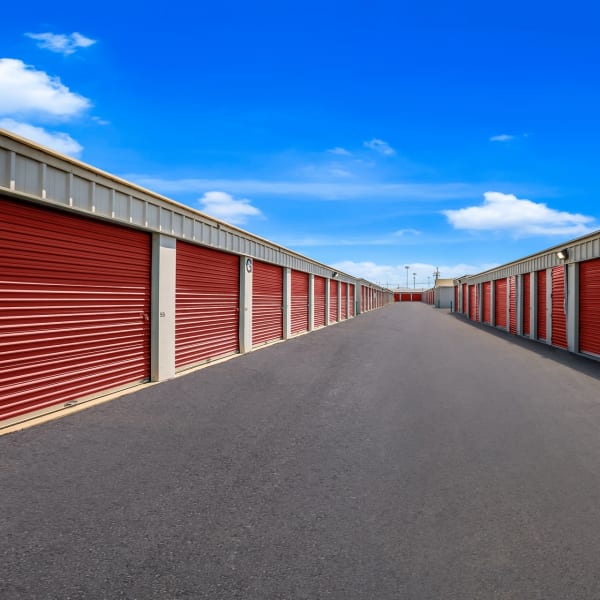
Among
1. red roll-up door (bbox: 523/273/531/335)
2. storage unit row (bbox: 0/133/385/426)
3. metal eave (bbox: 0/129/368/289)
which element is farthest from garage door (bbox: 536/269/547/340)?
metal eave (bbox: 0/129/368/289)

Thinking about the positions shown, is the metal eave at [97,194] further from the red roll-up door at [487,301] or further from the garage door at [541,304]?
the red roll-up door at [487,301]

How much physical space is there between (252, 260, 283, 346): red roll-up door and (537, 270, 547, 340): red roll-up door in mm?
11295

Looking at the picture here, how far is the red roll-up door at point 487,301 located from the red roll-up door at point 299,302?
13.9 metres

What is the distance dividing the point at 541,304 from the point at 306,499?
711 inches

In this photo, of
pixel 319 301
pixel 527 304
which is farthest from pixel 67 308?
pixel 527 304

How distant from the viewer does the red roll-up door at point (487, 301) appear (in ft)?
92.0

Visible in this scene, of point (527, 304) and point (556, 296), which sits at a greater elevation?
point (556, 296)

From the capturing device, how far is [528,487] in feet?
13.2

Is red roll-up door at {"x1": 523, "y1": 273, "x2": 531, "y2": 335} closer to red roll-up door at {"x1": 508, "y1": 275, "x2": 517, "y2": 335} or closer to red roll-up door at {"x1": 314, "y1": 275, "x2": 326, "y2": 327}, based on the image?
red roll-up door at {"x1": 508, "y1": 275, "x2": 517, "y2": 335}

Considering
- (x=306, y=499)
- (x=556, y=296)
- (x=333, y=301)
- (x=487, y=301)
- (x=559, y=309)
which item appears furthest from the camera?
(x=487, y=301)

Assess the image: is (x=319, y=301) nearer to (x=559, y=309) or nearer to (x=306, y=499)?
(x=559, y=309)

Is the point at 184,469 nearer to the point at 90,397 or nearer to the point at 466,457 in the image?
the point at 466,457

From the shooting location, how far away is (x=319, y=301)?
25000 millimetres

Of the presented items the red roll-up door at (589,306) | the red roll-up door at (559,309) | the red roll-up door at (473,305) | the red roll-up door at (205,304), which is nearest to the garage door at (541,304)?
the red roll-up door at (559,309)
